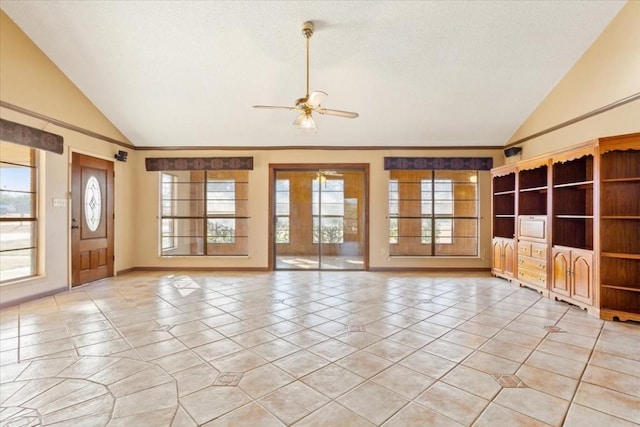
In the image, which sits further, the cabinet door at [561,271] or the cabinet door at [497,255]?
the cabinet door at [497,255]

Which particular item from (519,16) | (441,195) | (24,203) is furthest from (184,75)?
(441,195)

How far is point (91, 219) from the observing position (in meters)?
5.66

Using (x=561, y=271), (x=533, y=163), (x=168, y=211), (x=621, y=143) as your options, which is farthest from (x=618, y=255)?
(x=168, y=211)

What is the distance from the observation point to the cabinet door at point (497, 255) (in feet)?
19.6

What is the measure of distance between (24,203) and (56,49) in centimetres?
221

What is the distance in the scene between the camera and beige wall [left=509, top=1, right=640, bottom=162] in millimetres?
3803

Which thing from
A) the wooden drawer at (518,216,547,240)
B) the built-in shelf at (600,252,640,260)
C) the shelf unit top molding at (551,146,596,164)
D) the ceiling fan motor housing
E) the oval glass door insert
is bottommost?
the built-in shelf at (600,252,640,260)

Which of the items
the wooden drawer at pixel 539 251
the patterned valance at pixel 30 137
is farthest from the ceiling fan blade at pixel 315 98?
the wooden drawer at pixel 539 251

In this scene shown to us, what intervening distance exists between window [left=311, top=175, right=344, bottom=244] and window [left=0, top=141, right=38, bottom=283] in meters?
4.71

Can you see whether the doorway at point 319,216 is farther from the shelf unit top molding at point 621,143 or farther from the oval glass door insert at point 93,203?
the shelf unit top molding at point 621,143

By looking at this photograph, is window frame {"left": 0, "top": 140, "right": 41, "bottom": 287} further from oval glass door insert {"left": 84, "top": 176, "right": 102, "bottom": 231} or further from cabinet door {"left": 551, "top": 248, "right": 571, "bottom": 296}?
cabinet door {"left": 551, "top": 248, "right": 571, "bottom": 296}

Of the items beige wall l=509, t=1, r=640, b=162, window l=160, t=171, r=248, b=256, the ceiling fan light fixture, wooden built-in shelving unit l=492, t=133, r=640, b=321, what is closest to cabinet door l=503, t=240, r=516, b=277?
wooden built-in shelving unit l=492, t=133, r=640, b=321

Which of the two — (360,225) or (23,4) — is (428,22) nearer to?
(360,225)

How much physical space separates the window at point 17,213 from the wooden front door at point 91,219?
574mm
